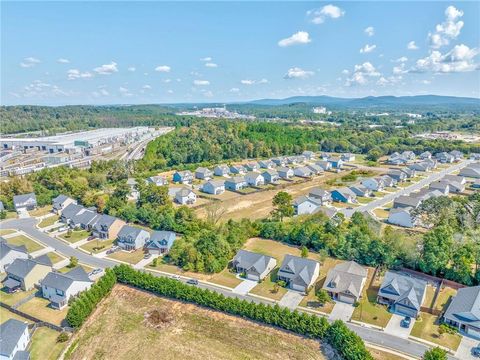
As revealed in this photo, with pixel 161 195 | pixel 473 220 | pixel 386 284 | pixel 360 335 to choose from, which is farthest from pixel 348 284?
pixel 161 195

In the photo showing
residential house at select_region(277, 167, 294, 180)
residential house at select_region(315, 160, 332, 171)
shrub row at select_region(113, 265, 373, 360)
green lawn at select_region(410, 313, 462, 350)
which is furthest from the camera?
residential house at select_region(315, 160, 332, 171)

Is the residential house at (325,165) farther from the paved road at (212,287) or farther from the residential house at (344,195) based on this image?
the paved road at (212,287)

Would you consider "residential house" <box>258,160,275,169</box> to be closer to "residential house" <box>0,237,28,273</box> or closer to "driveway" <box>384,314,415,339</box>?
"residential house" <box>0,237,28,273</box>

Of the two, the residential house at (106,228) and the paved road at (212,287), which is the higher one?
the residential house at (106,228)

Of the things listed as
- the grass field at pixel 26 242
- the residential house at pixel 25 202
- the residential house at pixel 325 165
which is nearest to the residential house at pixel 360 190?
the residential house at pixel 325 165

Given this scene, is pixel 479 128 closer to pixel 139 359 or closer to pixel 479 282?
pixel 479 282

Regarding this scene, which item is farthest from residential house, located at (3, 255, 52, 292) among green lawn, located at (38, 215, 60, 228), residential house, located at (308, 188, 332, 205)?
residential house, located at (308, 188, 332, 205)

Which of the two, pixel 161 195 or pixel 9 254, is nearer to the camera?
pixel 9 254
